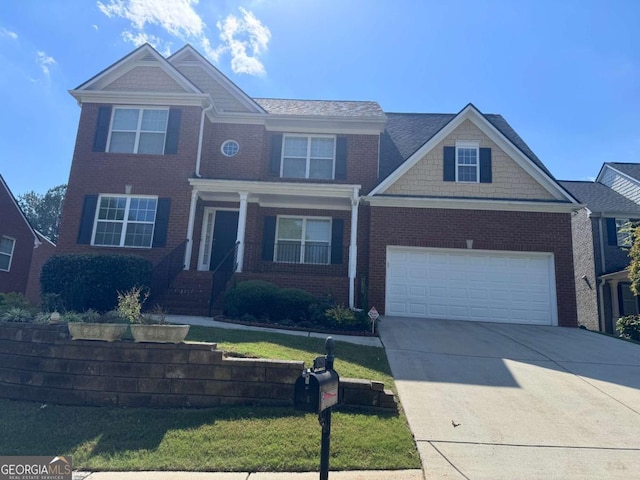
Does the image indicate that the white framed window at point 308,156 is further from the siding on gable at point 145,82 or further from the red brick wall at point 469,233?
the siding on gable at point 145,82

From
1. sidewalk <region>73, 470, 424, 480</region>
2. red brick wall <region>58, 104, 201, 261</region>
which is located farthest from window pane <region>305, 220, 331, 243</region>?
sidewalk <region>73, 470, 424, 480</region>

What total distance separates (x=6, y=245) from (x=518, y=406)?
22.2 metres

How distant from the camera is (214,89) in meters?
15.1

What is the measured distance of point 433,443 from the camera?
4.17 metres

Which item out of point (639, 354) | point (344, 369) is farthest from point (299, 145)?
point (639, 354)

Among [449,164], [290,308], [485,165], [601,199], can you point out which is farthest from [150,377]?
[601,199]

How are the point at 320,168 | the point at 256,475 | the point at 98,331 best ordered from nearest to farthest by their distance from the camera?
the point at 256,475, the point at 98,331, the point at 320,168

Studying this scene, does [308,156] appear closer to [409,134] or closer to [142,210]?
[409,134]

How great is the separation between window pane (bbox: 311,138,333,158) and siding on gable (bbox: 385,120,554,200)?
294 centimetres

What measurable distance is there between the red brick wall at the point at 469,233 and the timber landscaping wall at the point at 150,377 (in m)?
7.53

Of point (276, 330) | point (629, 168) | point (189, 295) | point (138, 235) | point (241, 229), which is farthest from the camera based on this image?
point (629, 168)

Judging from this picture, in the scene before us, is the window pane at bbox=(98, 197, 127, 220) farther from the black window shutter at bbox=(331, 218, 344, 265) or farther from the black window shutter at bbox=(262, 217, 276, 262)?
the black window shutter at bbox=(331, 218, 344, 265)

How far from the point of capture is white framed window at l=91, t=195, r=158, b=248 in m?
12.7

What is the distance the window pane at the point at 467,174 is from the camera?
13336mm
